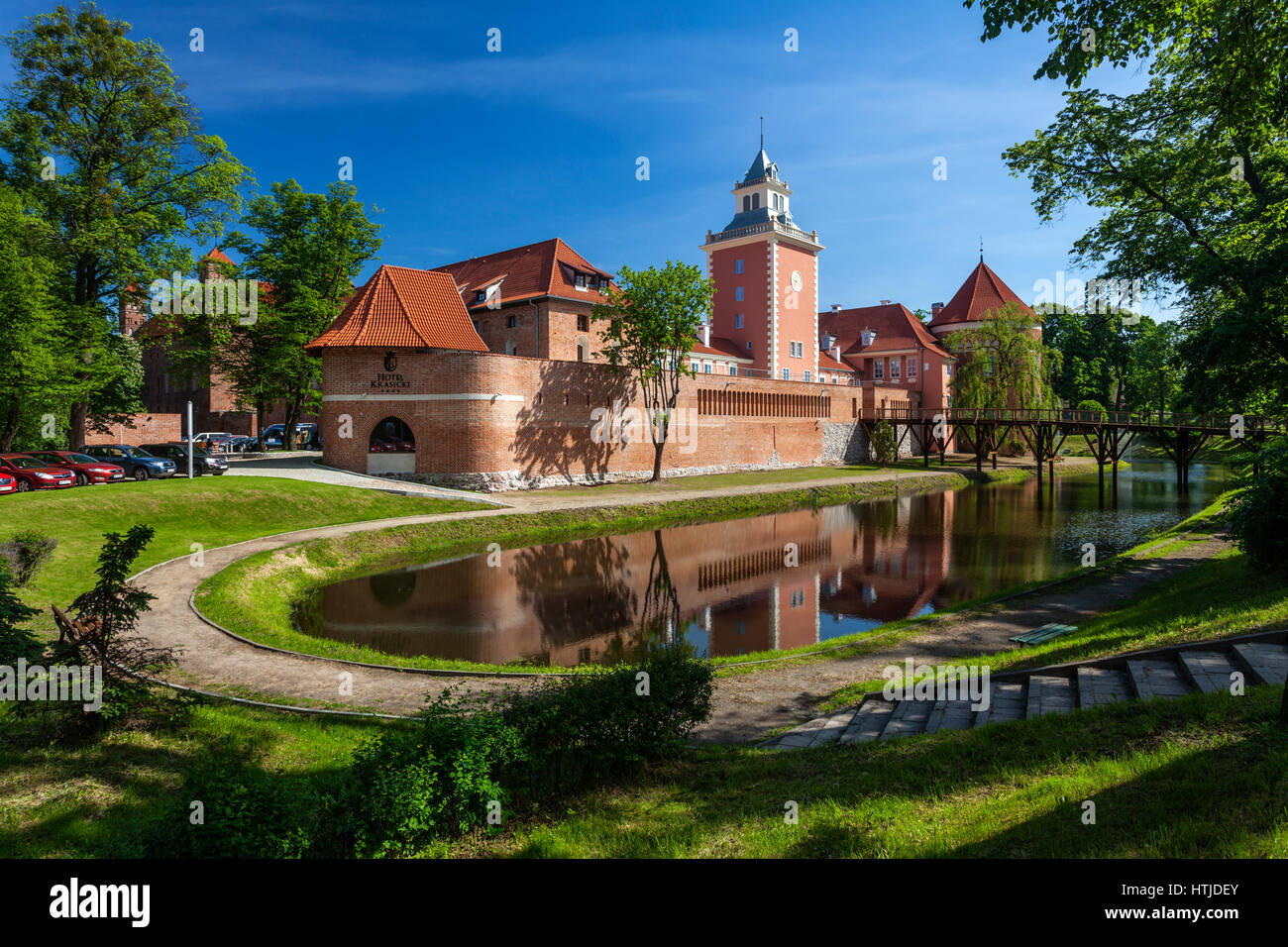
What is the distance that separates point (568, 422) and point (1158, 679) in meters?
30.3

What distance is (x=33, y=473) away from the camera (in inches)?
860

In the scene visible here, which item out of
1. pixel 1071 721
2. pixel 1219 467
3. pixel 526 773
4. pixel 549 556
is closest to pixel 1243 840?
pixel 1071 721

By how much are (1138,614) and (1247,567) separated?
2.07 meters

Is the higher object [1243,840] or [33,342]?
[33,342]

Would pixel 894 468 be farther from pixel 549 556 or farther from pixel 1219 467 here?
pixel 549 556

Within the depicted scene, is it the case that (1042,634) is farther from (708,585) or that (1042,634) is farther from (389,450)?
(389,450)

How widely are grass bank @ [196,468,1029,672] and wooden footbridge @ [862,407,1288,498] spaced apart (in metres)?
16.7

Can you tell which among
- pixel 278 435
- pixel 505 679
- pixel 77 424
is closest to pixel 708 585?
pixel 505 679

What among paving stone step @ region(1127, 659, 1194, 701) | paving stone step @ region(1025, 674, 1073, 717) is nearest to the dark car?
paving stone step @ region(1025, 674, 1073, 717)

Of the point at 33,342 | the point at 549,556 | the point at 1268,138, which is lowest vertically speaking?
the point at 549,556

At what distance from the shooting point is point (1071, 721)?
19.9 ft

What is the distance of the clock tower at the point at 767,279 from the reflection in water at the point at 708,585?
27.1 m

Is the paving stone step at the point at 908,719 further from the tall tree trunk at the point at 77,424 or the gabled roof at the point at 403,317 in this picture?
the tall tree trunk at the point at 77,424

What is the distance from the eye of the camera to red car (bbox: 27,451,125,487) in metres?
23.5
